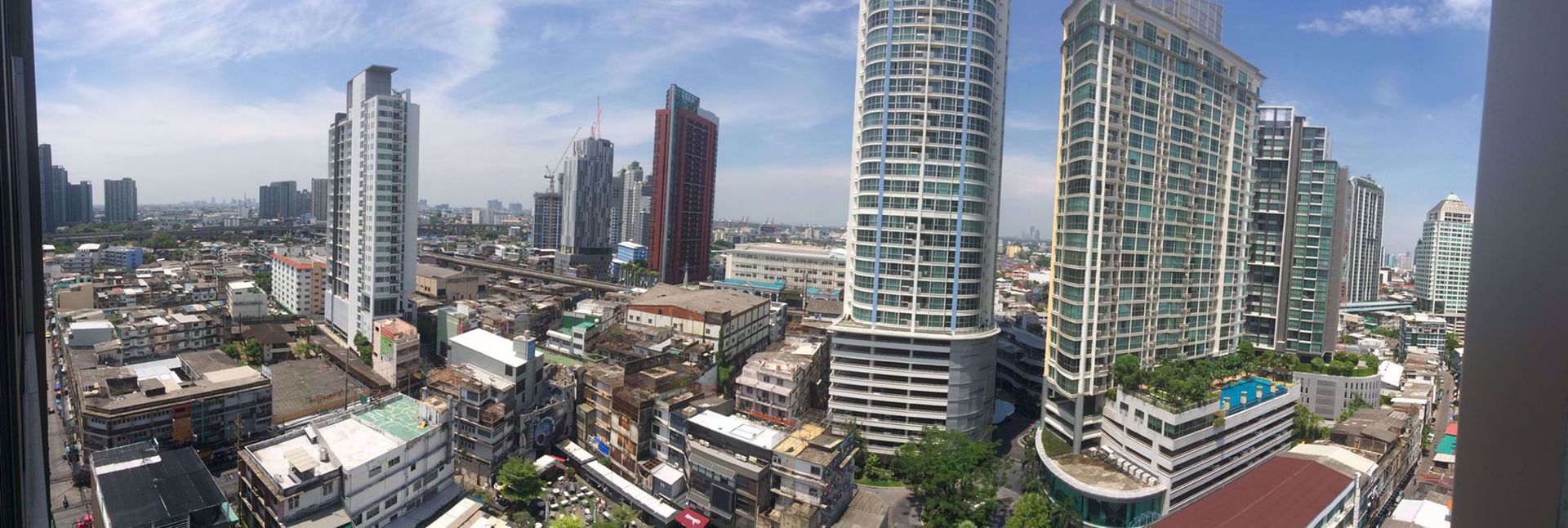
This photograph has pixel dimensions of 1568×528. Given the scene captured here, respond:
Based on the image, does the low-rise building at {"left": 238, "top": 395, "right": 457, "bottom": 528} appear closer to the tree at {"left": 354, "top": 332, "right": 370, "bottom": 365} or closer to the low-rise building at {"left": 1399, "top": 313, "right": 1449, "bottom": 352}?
the tree at {"left": 354, "top": 332, "right": 370, "bottom": 365}

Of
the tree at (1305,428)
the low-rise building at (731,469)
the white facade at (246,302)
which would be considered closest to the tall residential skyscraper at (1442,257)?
the tree at (1305,428)

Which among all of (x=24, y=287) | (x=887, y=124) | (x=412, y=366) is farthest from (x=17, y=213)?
(x=412, y=366)

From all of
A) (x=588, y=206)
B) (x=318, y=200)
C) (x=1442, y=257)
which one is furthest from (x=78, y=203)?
(x=1442, y=257)

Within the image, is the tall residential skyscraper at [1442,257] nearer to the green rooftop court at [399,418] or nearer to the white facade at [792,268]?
the white facade at [792,268]

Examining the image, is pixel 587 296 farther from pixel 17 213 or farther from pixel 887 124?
pixel 17 213

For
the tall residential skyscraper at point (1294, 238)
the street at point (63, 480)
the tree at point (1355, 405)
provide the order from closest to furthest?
the street at point (63, 480) → the tree at point (1355, 405) → the tall residential skyscraper at point (1294, 238)

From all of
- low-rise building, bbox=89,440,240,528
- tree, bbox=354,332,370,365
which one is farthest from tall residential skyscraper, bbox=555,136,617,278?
low-rise building, bbox=89,440,240,528
